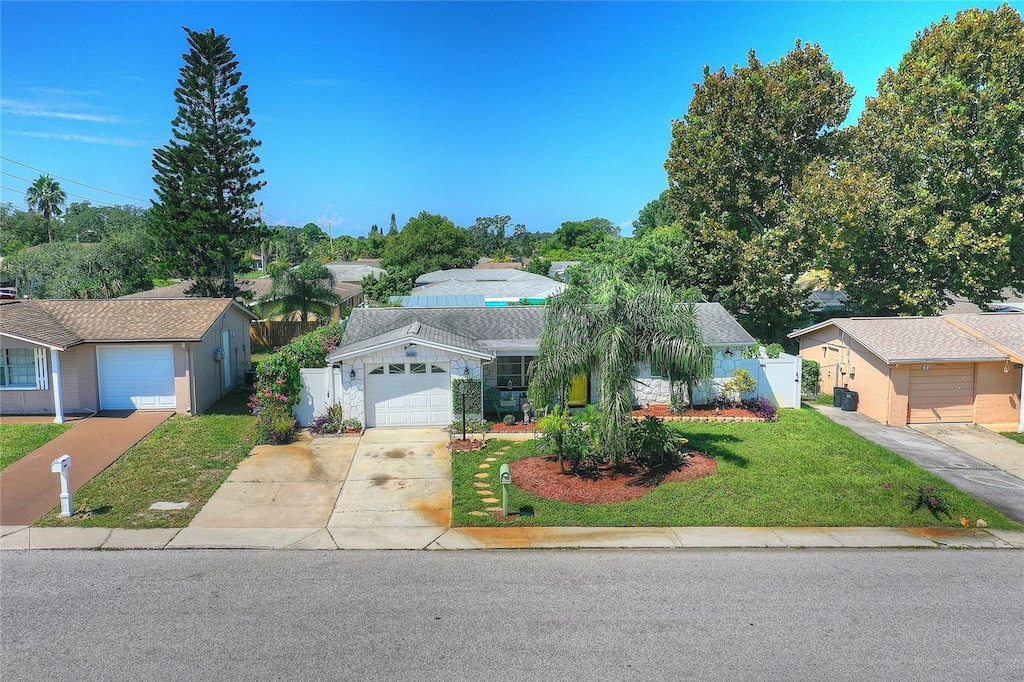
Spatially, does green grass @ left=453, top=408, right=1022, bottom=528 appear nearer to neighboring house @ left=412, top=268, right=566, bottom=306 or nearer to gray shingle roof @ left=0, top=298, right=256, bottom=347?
gray shingle roof @ left=0, top=298, right=256, bottom=347

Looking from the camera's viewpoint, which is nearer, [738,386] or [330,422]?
[330,422]

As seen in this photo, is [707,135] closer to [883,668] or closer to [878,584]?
[878,584]

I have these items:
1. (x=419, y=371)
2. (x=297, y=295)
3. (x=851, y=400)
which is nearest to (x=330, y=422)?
(x=419, y=371)

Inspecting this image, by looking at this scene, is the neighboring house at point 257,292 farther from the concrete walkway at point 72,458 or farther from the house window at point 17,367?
the concrete walkway at point 72,458

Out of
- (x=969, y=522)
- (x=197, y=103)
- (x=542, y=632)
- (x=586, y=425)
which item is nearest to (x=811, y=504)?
(x=969, y=522)

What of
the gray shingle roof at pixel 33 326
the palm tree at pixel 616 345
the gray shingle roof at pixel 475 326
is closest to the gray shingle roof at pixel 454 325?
the gray shingle roof at pixel 475 326

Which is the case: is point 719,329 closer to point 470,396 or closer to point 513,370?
point 513,370
